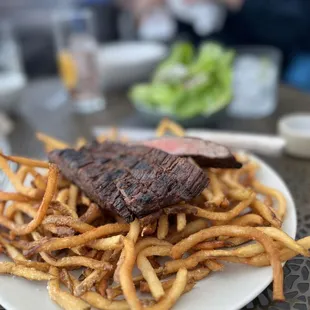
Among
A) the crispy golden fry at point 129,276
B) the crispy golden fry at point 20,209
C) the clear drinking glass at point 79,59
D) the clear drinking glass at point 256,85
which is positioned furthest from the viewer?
the clear drinking glass at point 79,59

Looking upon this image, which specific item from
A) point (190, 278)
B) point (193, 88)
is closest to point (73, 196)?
point (190, 278)

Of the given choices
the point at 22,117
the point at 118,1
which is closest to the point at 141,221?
the point at 22,117

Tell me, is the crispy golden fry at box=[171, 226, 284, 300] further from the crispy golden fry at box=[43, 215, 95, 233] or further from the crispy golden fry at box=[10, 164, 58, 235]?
the crispy golden fry at box=[10, 164, 58, 235]

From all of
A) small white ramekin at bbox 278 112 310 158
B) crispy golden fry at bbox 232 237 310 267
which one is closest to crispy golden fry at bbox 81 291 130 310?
crispy golden fry at bbox 232 237 310 267

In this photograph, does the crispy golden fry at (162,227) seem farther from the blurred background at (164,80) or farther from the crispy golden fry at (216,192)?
the blurred background at (164,80)

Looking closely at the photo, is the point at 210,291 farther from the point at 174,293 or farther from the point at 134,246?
the point at 134,246

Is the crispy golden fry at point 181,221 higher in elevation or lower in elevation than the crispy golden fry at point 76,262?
higher

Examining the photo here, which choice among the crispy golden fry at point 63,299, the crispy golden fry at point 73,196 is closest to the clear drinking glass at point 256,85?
the crispy golden fry at point 73,196
